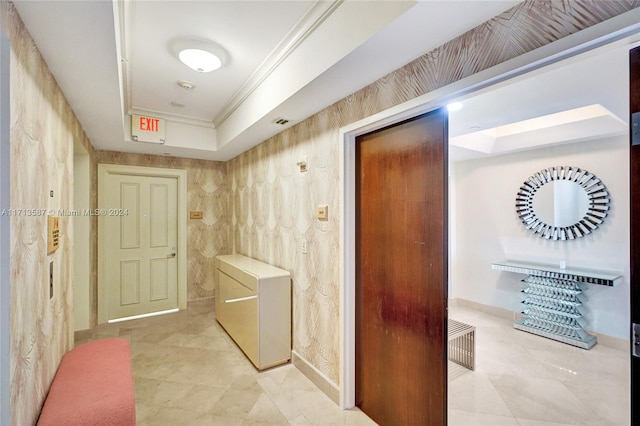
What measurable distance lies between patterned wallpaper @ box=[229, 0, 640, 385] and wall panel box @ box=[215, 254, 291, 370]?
0.38 ft

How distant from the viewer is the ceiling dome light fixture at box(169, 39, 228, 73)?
2.00 m

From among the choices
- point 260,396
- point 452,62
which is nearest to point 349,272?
point 260,396

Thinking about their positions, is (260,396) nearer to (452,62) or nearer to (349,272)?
(349,272)

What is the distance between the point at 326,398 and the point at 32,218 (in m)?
2.23

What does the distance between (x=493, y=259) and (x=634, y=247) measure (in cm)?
369

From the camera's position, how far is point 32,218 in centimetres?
141

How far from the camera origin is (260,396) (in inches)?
92.4

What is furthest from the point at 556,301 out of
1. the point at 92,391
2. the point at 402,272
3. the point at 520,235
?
the point at 92,391

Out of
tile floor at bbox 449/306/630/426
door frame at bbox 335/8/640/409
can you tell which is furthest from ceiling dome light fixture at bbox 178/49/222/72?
tile floor at bbox 449/306/630/426

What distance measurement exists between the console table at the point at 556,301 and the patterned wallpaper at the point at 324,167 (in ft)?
9.36

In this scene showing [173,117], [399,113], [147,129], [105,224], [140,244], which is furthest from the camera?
[140,244]

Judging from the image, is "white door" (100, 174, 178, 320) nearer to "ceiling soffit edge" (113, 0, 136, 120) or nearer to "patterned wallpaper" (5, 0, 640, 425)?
"patterned wallpaper" (5, 0, 640, 425)

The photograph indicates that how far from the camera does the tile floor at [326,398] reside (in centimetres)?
211

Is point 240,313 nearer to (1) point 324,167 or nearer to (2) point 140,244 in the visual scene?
(1) point 324,167
